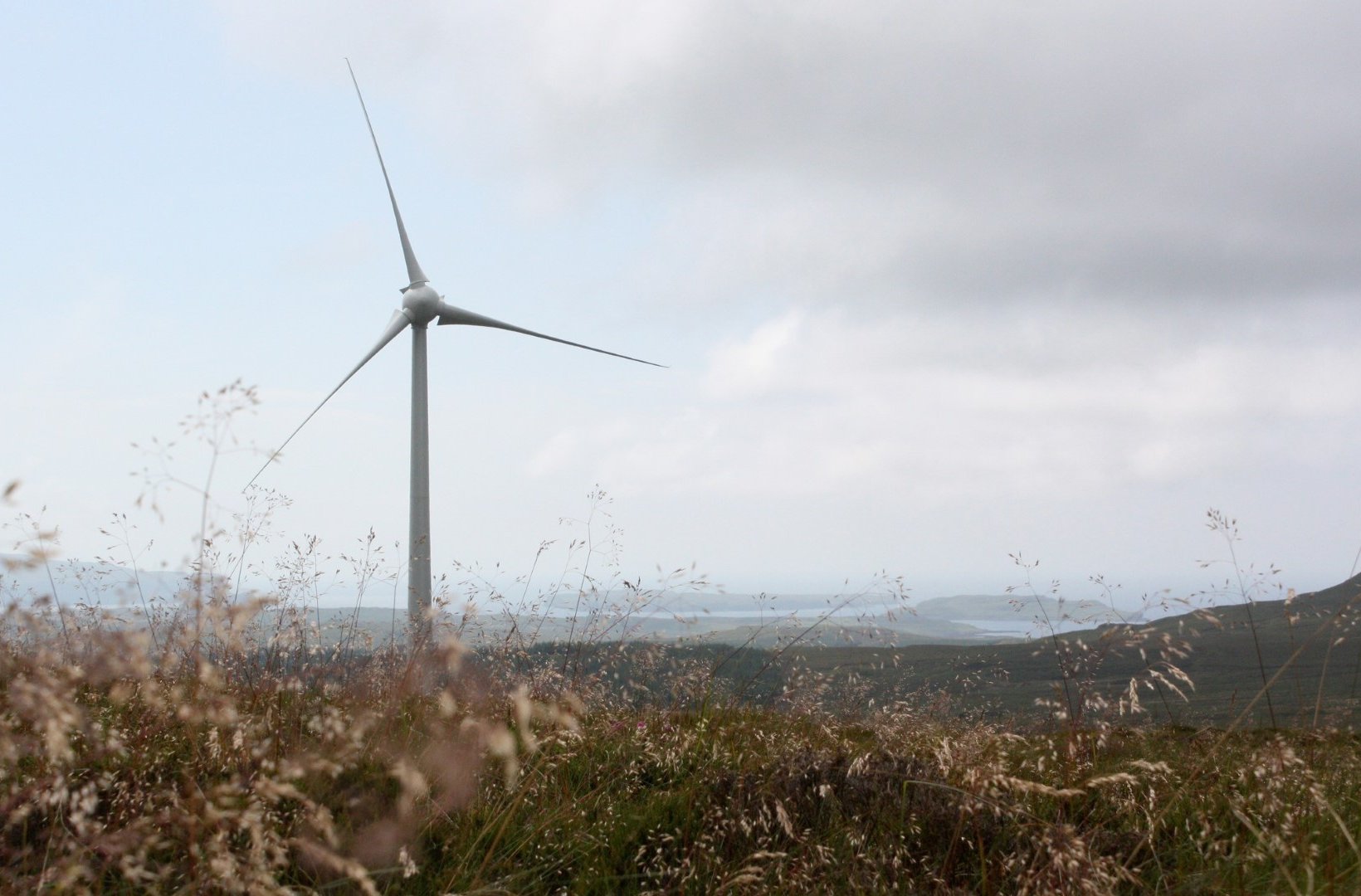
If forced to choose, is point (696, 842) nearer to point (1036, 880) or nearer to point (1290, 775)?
point (1036, 880)

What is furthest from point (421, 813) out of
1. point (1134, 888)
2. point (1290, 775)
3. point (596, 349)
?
point (596, 349)

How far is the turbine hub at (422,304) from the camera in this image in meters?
19.2

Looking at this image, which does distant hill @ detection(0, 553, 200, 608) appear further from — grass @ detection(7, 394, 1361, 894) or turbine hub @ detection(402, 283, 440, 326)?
turbine hub @ detection(402, 283, 440, 326)

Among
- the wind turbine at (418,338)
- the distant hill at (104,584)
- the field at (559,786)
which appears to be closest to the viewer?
the field at (559,786)

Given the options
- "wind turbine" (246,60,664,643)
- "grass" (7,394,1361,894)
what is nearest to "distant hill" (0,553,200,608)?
"grass" (7,394,1361,894)

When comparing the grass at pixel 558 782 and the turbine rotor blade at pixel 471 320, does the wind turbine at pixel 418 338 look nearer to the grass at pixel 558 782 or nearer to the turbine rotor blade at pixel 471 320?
the turbine rotor blade at pixel 471 320

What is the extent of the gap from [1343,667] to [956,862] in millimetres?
77918

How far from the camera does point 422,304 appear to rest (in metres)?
19.3

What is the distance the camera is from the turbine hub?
758 inches

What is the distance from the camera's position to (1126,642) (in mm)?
3996

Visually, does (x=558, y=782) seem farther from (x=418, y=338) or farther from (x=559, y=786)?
(x=418, y=338)

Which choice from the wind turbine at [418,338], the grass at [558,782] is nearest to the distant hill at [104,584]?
the grass at [558,782]

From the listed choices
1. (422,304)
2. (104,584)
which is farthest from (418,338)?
(104,584)

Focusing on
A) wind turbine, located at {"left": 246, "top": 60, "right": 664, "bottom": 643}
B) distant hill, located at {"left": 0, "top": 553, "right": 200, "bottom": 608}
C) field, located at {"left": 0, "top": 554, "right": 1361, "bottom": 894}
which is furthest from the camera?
wind turbine, located at {"left": 246, "top": 60, "right": 664, "bottom": 643}
